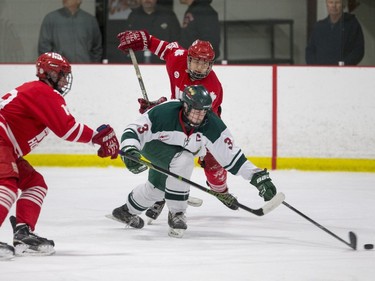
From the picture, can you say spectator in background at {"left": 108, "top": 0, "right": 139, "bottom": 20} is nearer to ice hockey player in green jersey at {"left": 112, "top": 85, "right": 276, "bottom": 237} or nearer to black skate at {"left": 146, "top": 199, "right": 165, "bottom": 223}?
black skate at {"left": 146, "top": 199, "right": 165, "bottom": 223}

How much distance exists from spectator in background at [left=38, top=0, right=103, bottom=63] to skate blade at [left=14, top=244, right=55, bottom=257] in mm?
3923

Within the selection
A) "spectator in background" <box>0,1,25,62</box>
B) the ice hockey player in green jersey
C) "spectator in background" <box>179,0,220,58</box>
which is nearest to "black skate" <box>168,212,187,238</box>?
the ice hockey player in green jersey

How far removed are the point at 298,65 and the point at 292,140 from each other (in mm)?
652

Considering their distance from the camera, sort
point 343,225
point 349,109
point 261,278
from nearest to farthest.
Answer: point 261,278 → point 343,225 → point 349,109

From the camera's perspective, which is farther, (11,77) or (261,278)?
(11,77)

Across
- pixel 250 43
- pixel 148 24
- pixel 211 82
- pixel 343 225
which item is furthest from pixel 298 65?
pixel 343 225

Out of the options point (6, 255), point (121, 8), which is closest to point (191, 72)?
point (6, 255)

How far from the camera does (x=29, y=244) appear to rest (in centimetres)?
436

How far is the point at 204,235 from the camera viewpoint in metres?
5.14

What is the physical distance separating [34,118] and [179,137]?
0.95m

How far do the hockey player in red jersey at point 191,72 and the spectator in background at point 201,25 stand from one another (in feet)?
5.59

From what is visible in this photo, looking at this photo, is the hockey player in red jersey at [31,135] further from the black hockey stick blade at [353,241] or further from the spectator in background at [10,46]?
the spectator in background at [10,46]

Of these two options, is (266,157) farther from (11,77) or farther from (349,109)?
(11,77)

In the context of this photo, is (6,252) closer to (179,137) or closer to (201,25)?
(179,137)
